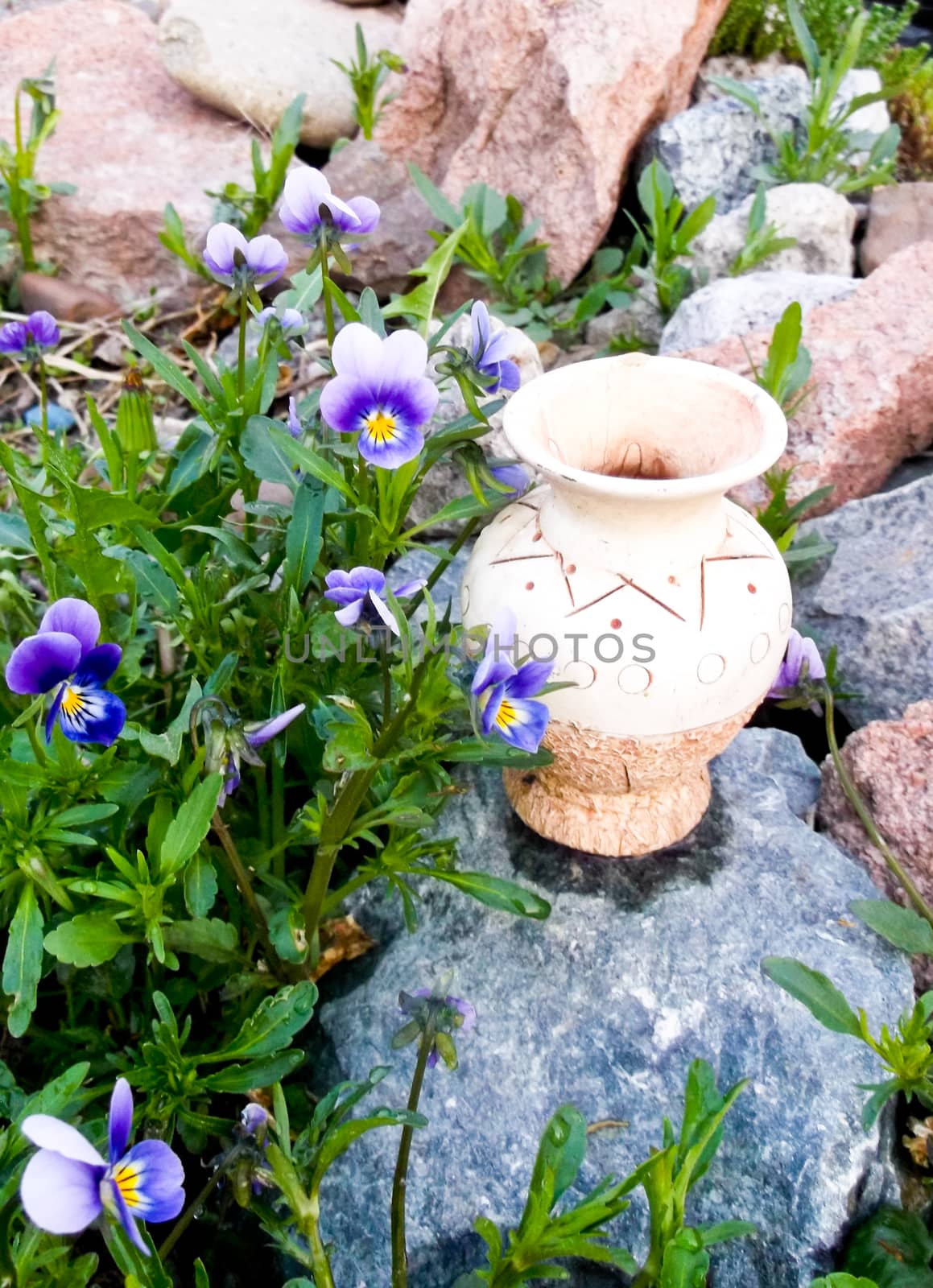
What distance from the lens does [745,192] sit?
3.88 m

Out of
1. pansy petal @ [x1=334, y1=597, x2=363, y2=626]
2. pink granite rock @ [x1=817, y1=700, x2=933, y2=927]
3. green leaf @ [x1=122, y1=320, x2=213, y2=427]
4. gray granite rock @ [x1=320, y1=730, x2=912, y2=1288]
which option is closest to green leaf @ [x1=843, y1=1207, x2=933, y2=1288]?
gray granite rock @ [x1=320, y1=730, x2=912, y2=1288]

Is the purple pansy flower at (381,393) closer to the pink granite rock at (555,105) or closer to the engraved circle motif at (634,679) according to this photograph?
the engraved circle motif at (634,679)

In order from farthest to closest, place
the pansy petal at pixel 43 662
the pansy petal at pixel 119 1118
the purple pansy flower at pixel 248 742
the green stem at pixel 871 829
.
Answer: the green stem at pixel 871 829
the purple pansy flower at pixel 248 742
the pansy petal at pixel 43 662
the pansy petal at pixel 119 1118

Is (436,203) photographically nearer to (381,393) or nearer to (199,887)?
(381,393)

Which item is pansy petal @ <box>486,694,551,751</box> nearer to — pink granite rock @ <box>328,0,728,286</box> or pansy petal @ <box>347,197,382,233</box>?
pansy petal @ <box>347,197,382,233</box>

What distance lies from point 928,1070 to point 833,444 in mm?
1538

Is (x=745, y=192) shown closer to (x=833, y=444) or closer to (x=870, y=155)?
(x=870, y=155)

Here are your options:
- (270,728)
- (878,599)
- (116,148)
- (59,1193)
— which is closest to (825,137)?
(878,599)

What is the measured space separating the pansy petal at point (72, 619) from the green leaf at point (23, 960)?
0.36 m

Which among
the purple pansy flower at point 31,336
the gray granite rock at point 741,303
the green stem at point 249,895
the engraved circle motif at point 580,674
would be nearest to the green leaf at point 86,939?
the green stem at point 249,895

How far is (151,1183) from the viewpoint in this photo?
119 cm

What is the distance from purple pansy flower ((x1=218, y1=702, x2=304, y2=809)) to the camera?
1.46 meters

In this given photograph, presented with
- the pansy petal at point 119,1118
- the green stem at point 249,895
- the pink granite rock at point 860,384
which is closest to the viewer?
the pansy petal at point 119,1118

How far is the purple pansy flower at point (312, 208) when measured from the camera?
1.71 metres
